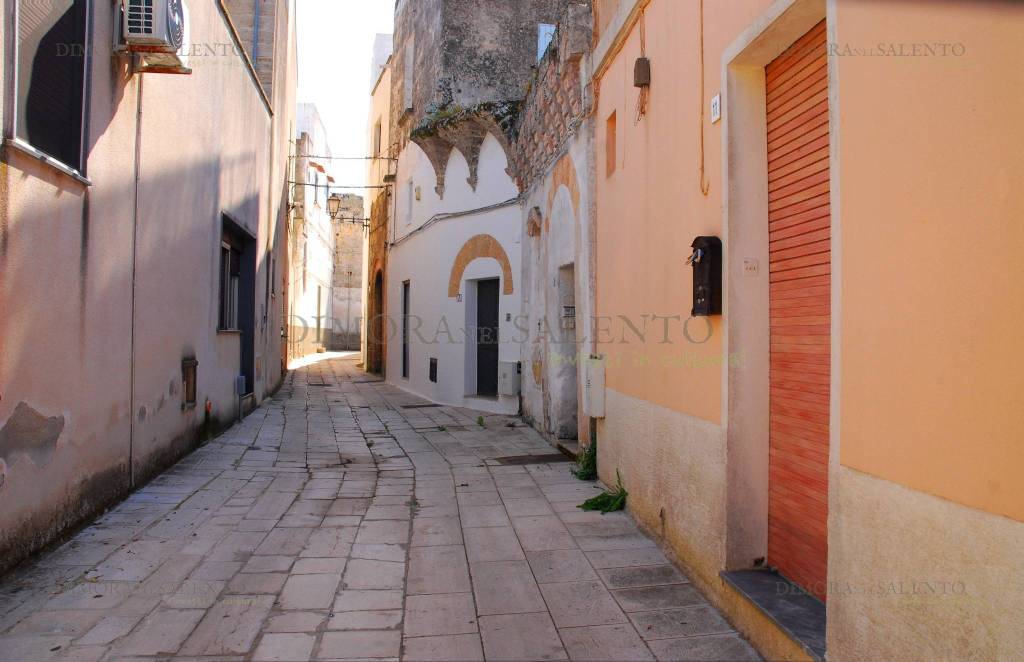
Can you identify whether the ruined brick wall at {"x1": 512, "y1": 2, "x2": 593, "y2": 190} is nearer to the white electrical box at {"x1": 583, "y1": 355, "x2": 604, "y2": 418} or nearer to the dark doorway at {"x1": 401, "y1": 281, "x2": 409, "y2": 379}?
the white electrical box at {"x1": 583, "y1": 355, "x2": 604, "y2": 418}

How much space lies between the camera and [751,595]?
3.19 m

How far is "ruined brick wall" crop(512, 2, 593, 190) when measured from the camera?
6848 millimetres

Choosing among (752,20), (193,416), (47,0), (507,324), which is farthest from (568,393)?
(47,0)

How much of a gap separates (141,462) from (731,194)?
477 cm

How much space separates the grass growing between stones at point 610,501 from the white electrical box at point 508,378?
17.6ft

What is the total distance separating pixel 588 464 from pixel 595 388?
0.77 m

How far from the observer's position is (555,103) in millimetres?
8172

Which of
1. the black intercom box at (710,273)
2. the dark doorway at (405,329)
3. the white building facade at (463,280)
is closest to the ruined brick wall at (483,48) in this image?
the white building facade at (463,280)

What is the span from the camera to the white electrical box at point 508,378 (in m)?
11.0

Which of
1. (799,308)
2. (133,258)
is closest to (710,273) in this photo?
(799,308)

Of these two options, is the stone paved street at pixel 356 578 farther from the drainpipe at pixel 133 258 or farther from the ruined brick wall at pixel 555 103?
the ruined brick wall at pixel 555 103

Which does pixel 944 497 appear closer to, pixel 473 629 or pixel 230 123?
pixel 473 629

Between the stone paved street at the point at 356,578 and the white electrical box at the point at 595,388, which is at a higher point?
the white electrical box at the point at 595,388

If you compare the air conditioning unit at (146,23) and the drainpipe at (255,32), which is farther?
the drainpipe at (255,32)
